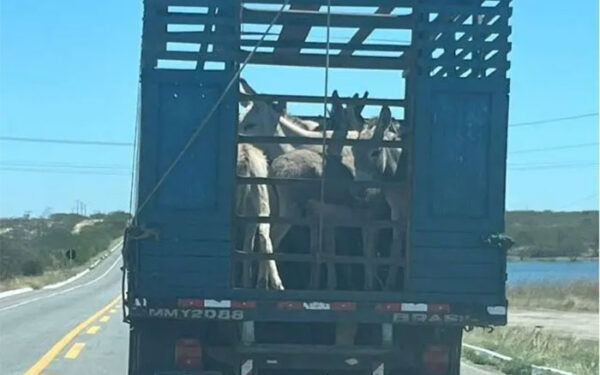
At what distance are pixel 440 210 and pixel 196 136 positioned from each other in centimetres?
178

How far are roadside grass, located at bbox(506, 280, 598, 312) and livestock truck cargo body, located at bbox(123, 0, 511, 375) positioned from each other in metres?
41.9

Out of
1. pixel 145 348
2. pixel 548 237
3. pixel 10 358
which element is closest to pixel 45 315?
pixel 10 358

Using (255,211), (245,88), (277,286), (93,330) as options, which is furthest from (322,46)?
(93,330)

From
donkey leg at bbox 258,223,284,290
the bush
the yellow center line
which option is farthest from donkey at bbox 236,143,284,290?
the bush

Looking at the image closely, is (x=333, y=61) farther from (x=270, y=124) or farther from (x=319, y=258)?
(x=319, y=258)

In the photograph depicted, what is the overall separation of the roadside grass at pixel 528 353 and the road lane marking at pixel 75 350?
599cm

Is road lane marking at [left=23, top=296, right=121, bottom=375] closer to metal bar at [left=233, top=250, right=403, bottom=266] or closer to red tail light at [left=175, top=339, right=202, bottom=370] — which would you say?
red tail light at [left=175, top=339, right=202, bottom=370]

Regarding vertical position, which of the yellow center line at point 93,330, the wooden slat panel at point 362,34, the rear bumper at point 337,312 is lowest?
the yellow center line at point 93,330

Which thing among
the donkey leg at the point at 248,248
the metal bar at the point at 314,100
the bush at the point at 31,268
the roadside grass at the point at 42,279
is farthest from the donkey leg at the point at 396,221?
the bush at the point at 31,268

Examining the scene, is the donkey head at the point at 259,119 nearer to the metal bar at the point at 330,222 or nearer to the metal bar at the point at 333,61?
the metal bar at the point at 333,61

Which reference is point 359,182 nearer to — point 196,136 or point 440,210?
point 440,210

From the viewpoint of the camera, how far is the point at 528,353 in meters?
16.8

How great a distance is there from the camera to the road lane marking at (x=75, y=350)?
600 inches

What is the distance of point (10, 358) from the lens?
1485cm
